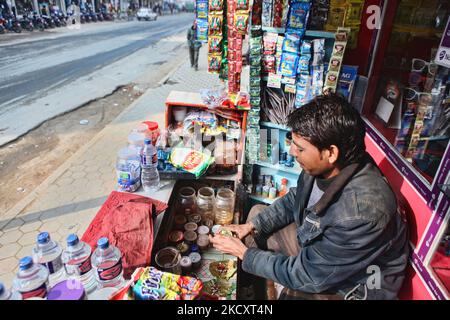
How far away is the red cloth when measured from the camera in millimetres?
1854

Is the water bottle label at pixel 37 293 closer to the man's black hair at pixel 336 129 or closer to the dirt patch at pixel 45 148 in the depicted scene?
the man's black hair at pixel 336 129

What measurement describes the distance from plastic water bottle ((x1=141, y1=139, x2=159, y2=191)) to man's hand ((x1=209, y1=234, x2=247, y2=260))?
2.51 ft

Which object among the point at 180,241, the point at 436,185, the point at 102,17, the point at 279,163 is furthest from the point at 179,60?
the point at 102,17

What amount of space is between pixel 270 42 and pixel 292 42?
0.22 m

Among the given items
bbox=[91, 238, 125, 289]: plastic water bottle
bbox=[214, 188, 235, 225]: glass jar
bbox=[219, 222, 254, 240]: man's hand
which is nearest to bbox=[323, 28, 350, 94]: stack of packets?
bbox=[214, 188, 235, 225]: glass jar

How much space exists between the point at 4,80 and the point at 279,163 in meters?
9.08

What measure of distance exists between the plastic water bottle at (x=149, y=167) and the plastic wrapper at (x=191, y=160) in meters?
0.20

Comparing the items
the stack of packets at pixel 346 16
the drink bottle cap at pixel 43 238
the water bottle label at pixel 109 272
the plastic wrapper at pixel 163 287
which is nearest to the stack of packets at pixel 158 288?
the plastic wrapper at pixel 163 287

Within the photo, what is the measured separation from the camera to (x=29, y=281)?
139 cm

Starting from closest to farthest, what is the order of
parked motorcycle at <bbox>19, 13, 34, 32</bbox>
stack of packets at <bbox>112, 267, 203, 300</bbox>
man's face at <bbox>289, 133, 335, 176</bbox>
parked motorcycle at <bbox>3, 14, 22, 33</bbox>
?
stack of packets at <bbox>112, 267, 203, 300</bbox>, man's face at <bbox>289, 133, 335, 176</bbox>, parked motorcycle at <bbox>3, 14, 22, 33</bbox>, parked motorcycle at <bbox>19, 13, 34, 32</bbox>

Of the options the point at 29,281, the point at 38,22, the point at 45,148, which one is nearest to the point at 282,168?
the point at 29,281

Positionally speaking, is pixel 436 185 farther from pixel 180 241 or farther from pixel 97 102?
pixel 97 102

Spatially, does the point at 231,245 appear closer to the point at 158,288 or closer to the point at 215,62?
the point at 158,288

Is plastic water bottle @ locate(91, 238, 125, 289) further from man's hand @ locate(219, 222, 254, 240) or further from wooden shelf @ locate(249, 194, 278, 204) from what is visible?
wooden shelf @ locate(249, 194, 278, 204)
